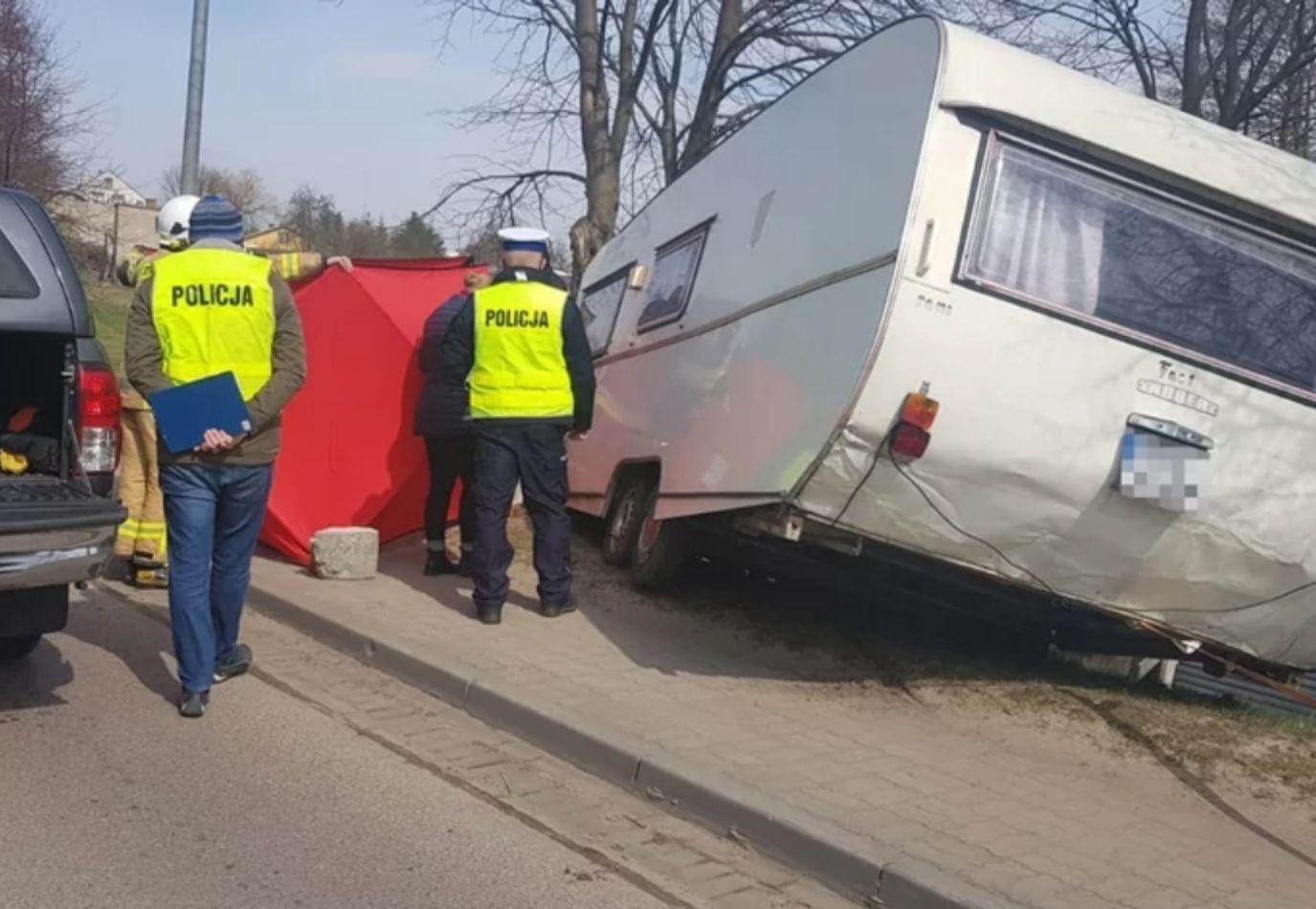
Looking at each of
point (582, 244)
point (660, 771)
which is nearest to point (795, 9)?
point (582, 244)

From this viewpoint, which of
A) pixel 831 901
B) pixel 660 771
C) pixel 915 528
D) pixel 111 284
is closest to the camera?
pixel 831 901

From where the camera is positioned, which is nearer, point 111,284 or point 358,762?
point 358,762

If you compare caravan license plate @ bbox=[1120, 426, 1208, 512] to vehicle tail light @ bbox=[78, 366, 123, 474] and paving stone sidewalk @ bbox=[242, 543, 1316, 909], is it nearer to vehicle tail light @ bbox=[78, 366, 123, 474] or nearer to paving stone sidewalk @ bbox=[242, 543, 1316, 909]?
paving stone sidewalk @ bbox=[242, 543, 1316, 909]

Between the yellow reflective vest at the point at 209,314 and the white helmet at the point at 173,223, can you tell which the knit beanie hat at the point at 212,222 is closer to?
the yellow reflective vest at the point at 209,314

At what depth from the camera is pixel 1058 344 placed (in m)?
5.46

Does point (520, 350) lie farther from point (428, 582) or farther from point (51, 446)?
point (51, 446)

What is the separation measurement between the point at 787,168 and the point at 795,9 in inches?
402

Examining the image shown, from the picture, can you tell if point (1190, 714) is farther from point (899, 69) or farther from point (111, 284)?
point (111, 284)

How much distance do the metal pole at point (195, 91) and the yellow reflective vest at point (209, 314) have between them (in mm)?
6433

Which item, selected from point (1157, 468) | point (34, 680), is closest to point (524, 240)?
point (34, 680)

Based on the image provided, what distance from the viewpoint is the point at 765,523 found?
5.95 meters

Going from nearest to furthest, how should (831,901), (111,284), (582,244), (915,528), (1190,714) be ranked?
(831,901), (915,528), (1190,714), (582,244), (111,284)

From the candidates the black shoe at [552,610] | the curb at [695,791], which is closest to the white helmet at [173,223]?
the curb at [695,791]

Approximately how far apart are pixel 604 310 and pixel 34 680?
15.9 feet
